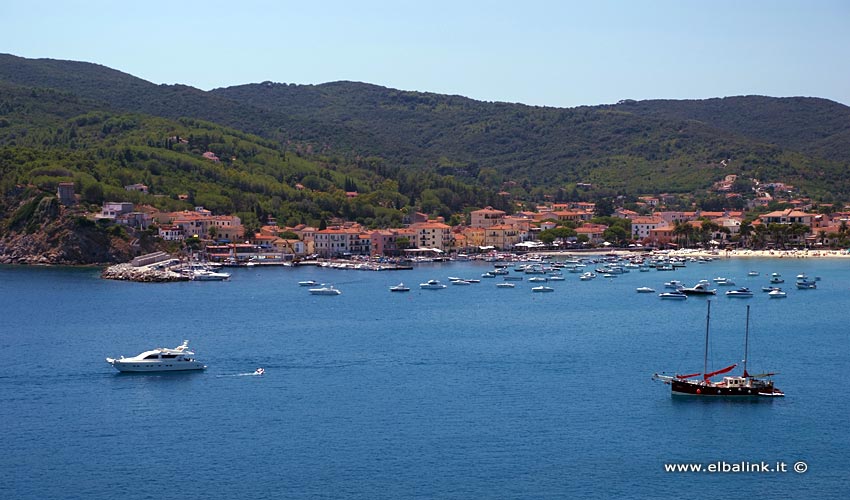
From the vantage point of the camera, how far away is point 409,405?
33.0 meters

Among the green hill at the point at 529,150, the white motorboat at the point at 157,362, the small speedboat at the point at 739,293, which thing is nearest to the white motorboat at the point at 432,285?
the small speedboat at the point at 739,293

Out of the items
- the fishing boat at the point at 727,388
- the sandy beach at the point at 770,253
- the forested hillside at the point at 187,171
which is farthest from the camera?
the forested hillside at the point at 187,171

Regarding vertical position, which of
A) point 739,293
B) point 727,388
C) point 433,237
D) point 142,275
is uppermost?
point 433,237

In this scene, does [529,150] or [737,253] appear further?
[529,150]

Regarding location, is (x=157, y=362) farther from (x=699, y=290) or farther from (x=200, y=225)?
(x=200, y=225)

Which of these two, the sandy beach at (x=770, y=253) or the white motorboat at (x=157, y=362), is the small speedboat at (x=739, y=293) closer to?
the sandy beach at (x=770, y=253)

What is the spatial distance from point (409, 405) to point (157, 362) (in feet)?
31.9

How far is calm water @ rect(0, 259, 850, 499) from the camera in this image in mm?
26203

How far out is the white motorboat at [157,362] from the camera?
37625mm

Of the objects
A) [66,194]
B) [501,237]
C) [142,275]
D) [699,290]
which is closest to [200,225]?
[66,194]

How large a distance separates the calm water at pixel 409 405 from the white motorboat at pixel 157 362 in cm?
56

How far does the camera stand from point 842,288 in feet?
217

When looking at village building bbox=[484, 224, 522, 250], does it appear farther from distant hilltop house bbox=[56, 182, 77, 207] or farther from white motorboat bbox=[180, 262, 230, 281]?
distant hilltop house bbox=[56, 182, 77, 207]

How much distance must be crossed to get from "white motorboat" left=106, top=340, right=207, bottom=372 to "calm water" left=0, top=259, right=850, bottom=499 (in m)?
0.56
